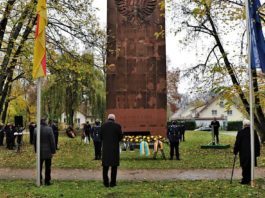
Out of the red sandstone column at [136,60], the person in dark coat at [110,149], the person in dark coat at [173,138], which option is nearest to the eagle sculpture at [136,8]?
the red sandstone column at [136,60]

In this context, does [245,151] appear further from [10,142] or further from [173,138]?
[10,142]

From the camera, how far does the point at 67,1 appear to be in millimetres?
20969

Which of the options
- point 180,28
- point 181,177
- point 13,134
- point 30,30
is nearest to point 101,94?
point 13,134

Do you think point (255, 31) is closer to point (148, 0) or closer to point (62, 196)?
point (62, 196)

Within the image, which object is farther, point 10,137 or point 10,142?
point 10,142

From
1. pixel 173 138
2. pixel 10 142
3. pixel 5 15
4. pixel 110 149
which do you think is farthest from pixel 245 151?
pixel 10 142

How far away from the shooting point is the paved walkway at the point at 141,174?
48.6 ft

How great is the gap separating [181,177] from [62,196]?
507 cm

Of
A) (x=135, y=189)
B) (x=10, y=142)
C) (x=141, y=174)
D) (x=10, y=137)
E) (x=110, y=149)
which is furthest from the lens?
(x=10, y=142)

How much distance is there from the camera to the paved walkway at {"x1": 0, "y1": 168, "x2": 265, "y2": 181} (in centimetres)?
1481

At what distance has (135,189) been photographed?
11.9 meters

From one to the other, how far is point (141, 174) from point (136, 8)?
12.6 metres

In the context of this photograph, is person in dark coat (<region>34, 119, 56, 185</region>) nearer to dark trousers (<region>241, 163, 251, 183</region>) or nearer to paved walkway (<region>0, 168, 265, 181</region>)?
paved walkway (<region>0, 168, 265, 181</region>)

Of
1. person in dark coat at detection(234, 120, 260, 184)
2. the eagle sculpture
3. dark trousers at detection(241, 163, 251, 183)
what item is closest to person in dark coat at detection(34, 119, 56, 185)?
person in dark coat at detection(234, 120, 260, 184)
